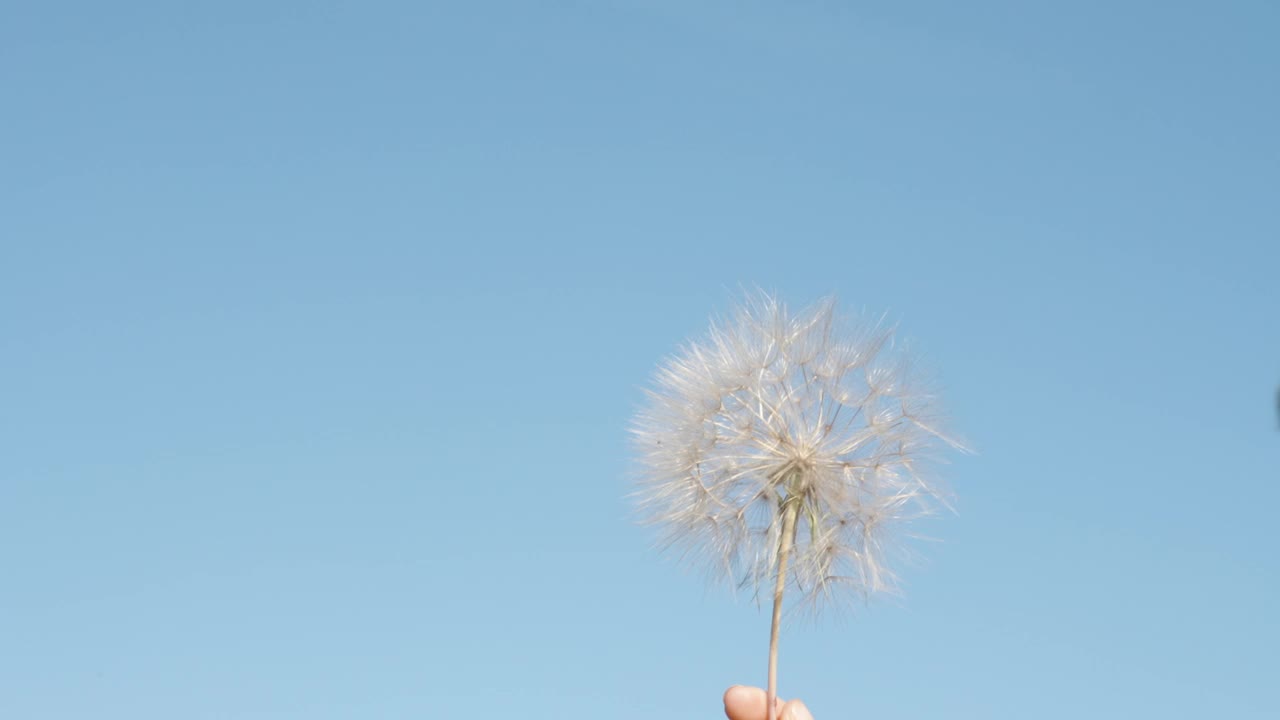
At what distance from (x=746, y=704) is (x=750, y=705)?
0.7 inches

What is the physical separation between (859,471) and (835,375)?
90 centimetres

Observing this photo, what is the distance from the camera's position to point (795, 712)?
6.29 metres

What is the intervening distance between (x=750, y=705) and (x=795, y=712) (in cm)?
20

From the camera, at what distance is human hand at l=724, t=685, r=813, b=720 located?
20.7 ft

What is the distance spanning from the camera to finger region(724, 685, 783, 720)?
20.8ft

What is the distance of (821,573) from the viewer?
298 inches

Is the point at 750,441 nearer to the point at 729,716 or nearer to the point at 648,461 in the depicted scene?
the point at 648,461

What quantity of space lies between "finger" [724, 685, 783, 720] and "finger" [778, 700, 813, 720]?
0.03 m

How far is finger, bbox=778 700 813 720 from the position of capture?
6275 millimetres

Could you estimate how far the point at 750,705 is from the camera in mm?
6355

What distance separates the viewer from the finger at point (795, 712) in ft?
20.6

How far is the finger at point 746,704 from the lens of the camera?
20.8 feet

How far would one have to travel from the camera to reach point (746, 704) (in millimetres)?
6359

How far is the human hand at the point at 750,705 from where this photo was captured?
20.7 ft
